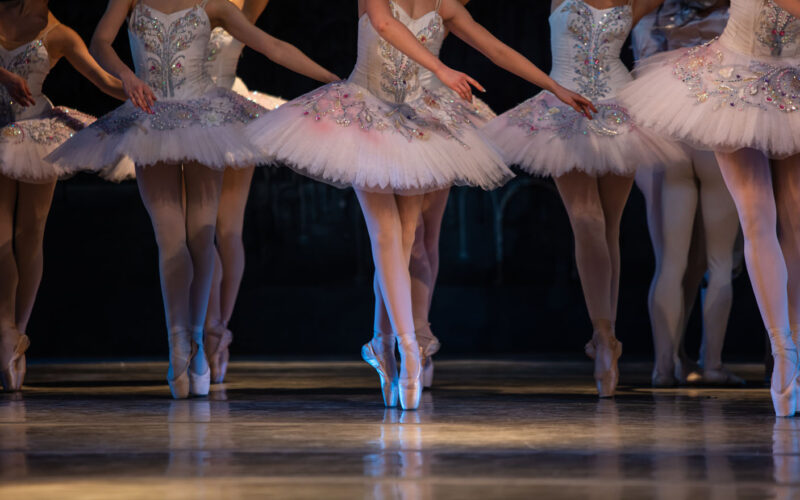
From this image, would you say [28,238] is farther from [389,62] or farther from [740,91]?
[740,91]

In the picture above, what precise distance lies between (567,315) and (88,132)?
3.02 meters

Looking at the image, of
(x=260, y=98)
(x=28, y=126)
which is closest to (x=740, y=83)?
(x=260, y=98)

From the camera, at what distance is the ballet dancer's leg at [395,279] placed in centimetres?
296

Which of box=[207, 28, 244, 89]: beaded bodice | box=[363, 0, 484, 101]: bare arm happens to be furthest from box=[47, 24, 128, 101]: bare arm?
box=[363, 0, 484, 101]: bare arm

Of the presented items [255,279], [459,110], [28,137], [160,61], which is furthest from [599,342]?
[255,279]

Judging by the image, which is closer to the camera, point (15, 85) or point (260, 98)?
point (15, 85)

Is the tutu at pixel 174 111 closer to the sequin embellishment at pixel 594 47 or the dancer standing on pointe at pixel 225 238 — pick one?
the dancer standing on pointe at pixel 225 238

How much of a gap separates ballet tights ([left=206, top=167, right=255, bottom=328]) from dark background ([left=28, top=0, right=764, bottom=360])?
165 cm

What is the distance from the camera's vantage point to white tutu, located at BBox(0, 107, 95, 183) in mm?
3883

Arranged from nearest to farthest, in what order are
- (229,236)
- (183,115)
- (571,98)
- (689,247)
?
(571,98) < (183,115) < (689,247) < (229,236)

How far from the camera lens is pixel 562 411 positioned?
294 centimetres

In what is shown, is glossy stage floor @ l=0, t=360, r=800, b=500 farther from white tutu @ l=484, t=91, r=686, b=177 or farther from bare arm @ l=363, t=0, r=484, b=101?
bare arm @ l=363, t=0, r=484, b=101

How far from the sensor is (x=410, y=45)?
2.88m

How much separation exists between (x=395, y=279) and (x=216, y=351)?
126 cm
